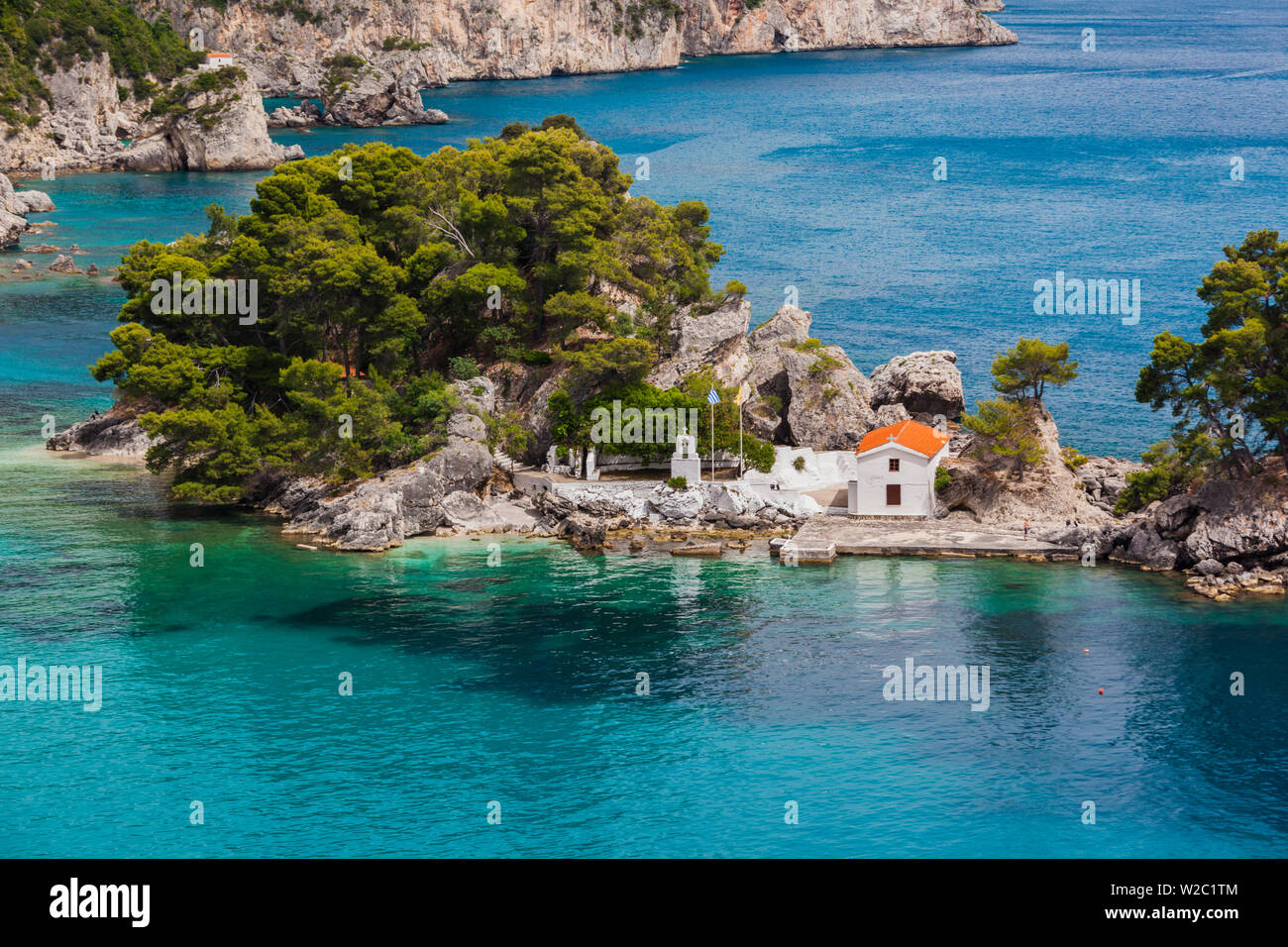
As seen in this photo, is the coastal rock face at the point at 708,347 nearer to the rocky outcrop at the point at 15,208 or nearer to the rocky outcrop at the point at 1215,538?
the rocky outcrop at the point at 1215,538

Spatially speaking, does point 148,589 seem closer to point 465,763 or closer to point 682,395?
point 465,763

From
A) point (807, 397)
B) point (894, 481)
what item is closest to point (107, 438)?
point (807, 397)

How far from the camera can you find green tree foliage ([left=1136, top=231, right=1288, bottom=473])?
63844 millimetres

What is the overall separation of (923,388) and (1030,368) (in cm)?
962

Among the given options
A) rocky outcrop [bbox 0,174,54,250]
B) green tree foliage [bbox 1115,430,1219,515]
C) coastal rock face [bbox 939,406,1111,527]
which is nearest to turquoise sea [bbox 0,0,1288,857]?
coastal rock face [bbox 939,406,1111,527]

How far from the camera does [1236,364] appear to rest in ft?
211

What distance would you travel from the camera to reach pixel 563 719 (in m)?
51.8

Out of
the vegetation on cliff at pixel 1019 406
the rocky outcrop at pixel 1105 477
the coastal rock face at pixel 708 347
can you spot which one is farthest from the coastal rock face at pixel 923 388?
the coastal rock face at pixel 708 347

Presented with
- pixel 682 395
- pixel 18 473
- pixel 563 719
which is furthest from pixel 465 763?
pixel 18 473

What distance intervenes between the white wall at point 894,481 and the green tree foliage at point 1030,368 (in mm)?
6217

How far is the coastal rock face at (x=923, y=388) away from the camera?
8044 centimetres

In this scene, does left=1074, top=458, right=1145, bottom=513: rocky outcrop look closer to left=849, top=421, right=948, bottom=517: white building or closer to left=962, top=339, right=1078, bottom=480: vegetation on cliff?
left=962, top=339, right=1078, bottom=480: vegetation on cliff
